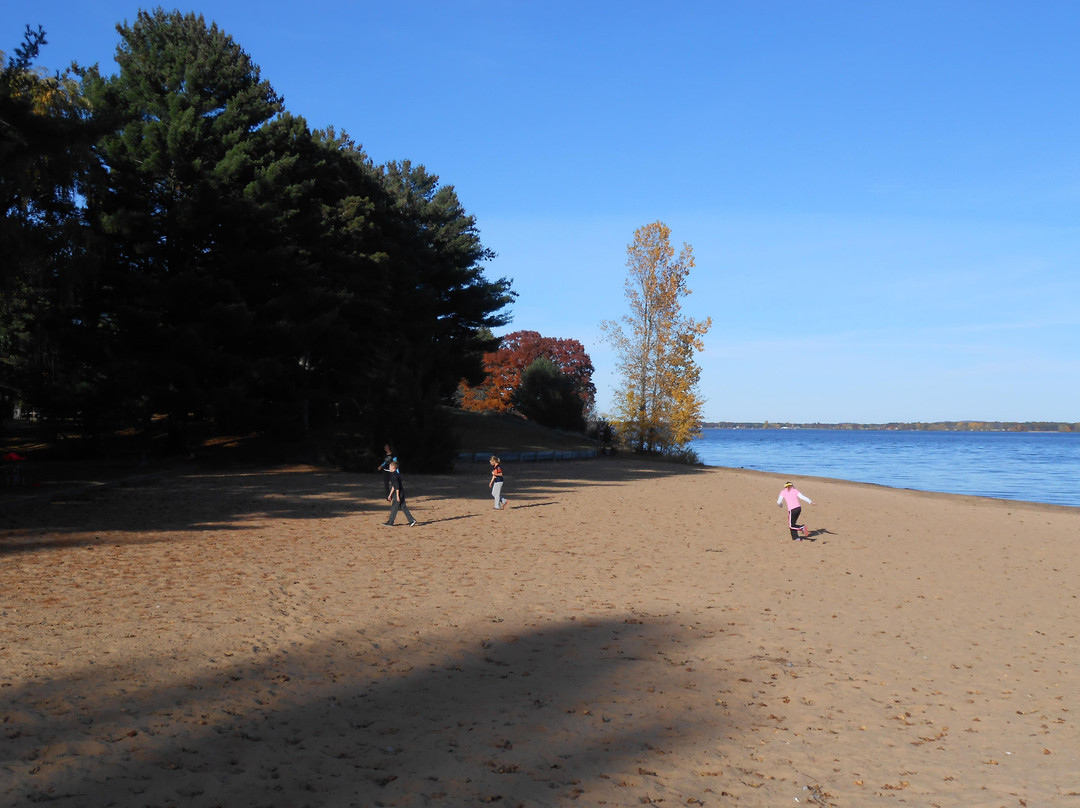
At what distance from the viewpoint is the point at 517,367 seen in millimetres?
81562

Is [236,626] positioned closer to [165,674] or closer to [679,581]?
[165,674]

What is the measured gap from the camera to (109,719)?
561cm

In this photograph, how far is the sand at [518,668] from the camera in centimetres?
516

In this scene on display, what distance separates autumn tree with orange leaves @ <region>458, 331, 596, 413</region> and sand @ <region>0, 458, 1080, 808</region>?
54.4 m

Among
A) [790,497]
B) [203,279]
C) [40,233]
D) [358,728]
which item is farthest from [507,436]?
[358,728]

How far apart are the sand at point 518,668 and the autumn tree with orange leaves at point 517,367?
179ft

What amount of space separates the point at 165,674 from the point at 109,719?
1.08 m

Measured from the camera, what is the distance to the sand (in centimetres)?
516

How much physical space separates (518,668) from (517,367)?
244ft

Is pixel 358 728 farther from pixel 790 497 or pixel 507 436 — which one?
pixel 507 436

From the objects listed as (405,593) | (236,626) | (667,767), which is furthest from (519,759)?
(405,593)

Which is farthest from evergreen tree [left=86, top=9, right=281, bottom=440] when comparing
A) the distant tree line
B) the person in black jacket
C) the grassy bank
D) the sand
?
the grassy bank

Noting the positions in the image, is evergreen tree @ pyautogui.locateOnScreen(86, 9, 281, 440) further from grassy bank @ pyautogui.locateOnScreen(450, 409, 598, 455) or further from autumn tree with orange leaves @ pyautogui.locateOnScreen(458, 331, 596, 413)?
autumn tree with orange leaves @ pyautogui.locateOnScreen(458, 331, 596, 413)

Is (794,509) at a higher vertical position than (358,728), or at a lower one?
higher
